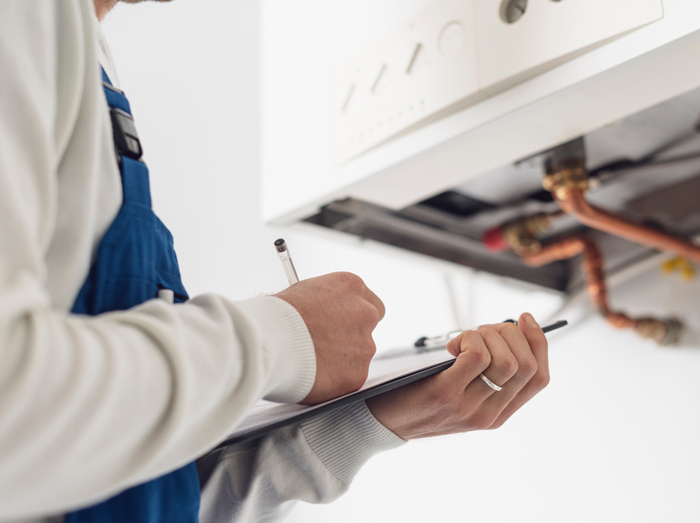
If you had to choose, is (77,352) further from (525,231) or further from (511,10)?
(525,231)

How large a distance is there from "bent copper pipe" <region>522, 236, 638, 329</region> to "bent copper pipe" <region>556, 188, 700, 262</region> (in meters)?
0.15

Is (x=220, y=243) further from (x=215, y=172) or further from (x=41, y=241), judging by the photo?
(x=41, y=241)

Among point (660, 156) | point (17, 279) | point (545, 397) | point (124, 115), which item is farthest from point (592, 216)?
point (17, 279)

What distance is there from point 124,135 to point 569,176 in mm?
591

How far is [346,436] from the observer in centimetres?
46

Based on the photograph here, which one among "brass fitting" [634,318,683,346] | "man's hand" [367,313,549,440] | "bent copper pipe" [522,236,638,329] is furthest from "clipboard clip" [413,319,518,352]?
"brass fitting" [634,318,683,346]

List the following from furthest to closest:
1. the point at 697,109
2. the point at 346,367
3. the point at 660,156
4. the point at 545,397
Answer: the point at 545,397, the point at 660,156, the point at 697,109, the point at 346,367

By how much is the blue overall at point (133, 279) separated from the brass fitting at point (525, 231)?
2.37 ft

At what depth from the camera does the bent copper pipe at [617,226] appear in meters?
0.79

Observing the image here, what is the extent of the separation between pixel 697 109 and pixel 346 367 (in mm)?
659

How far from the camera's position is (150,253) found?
0.36 m

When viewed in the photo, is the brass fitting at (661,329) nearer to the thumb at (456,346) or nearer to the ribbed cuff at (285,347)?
the thumb at (456,346)

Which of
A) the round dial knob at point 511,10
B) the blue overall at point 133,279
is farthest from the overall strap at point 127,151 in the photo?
the round dial knob at point 511,10

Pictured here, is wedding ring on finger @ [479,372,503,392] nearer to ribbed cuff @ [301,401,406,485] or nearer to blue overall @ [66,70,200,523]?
ribbed cuff @ [301,401,406,485]
